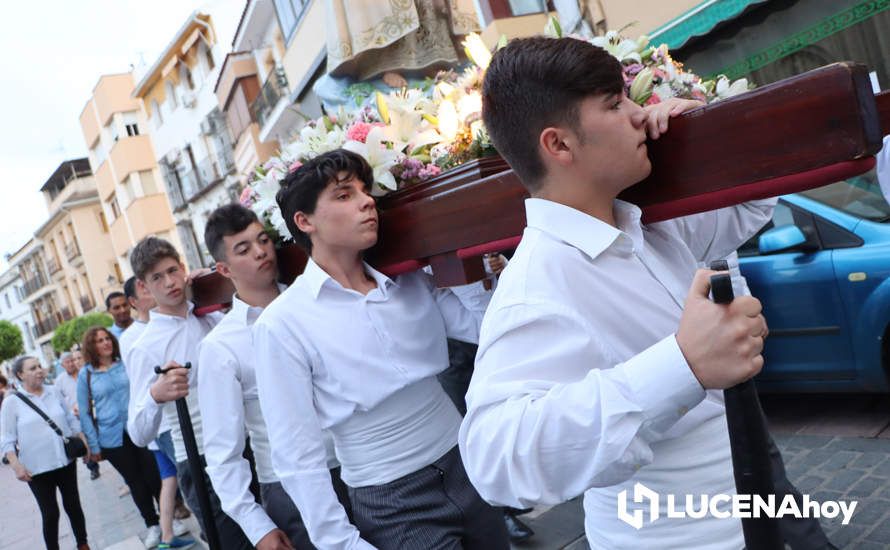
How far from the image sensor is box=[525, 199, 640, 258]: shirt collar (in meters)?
1.40

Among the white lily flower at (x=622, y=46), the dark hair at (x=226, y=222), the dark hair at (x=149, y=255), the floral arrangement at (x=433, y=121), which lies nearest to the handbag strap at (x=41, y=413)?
the dark hair at (x=149, y=255)

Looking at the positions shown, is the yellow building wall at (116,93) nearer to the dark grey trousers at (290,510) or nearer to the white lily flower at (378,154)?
the dark grey trousers at (290,510)

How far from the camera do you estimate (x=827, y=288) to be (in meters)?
4.47

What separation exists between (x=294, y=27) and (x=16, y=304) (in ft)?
199

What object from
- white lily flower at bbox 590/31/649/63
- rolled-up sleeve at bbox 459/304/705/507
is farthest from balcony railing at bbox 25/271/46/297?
rolled-up sleeve at bbox 459/304/705/507

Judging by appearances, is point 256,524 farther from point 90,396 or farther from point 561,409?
point 90,396

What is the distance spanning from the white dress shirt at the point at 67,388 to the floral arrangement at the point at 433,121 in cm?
862

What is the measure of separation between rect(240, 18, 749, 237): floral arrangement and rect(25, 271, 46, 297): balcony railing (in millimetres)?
58328

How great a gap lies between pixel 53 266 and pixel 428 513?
54.7 meters

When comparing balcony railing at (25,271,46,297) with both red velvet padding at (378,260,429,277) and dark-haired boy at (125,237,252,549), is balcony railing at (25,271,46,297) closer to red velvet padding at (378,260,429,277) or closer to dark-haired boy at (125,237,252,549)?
A: dark-haired boy at (125,237,252,549)

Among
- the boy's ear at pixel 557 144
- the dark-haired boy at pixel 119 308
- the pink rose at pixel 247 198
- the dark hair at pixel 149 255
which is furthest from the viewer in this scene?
the dark-haired boy at pixel 119 308

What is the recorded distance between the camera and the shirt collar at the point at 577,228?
1.40 metres

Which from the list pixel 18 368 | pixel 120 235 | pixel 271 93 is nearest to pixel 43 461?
pixel 18 368

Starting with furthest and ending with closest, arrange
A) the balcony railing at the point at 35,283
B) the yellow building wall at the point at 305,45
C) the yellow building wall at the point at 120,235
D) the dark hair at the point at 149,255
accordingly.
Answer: the balcony railing at the point at 35,283, the yellow building wall at the point at 120,235, the yellow building wall at the point at 305,45, the dark hair at the point at 149,255
